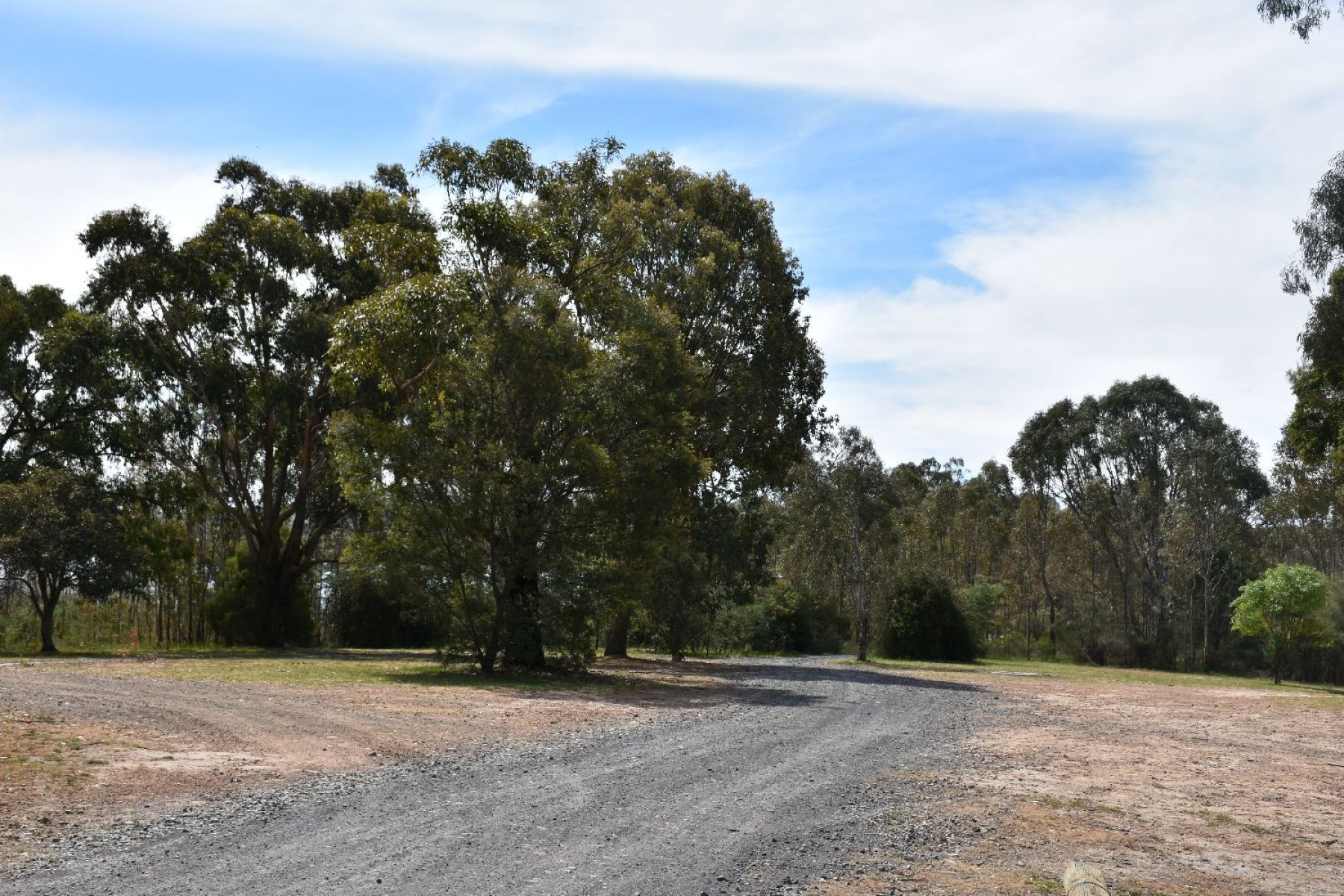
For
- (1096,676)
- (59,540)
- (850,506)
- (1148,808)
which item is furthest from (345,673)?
(1096,676)

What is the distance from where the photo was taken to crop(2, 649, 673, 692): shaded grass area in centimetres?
2030

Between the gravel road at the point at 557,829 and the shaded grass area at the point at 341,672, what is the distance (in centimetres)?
862

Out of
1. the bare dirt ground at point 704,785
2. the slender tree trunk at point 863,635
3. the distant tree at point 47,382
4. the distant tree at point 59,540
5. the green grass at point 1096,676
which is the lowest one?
the green grass at point 1096,676

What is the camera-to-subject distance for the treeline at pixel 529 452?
22.3m

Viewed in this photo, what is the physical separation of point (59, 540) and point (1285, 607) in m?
37.5

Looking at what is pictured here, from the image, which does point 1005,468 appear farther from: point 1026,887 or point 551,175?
point 1026,887

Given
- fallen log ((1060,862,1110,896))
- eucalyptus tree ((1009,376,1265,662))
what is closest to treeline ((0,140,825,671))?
fallen log ((1060,862,1110,896))

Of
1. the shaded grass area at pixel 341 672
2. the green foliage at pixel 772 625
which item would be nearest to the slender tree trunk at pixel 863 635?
the green foliage at pixel 772 625

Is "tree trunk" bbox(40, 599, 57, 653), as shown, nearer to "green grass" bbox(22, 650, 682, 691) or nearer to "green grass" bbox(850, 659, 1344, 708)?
"green grass" bbox(22, 650, 682, 691)

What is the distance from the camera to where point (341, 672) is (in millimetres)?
23188

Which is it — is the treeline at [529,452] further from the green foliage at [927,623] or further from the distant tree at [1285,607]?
the distant tree at [1285,607]

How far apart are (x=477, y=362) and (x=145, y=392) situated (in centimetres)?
1768

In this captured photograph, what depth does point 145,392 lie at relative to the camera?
3459 cm

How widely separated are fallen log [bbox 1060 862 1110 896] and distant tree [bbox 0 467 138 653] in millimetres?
29508
